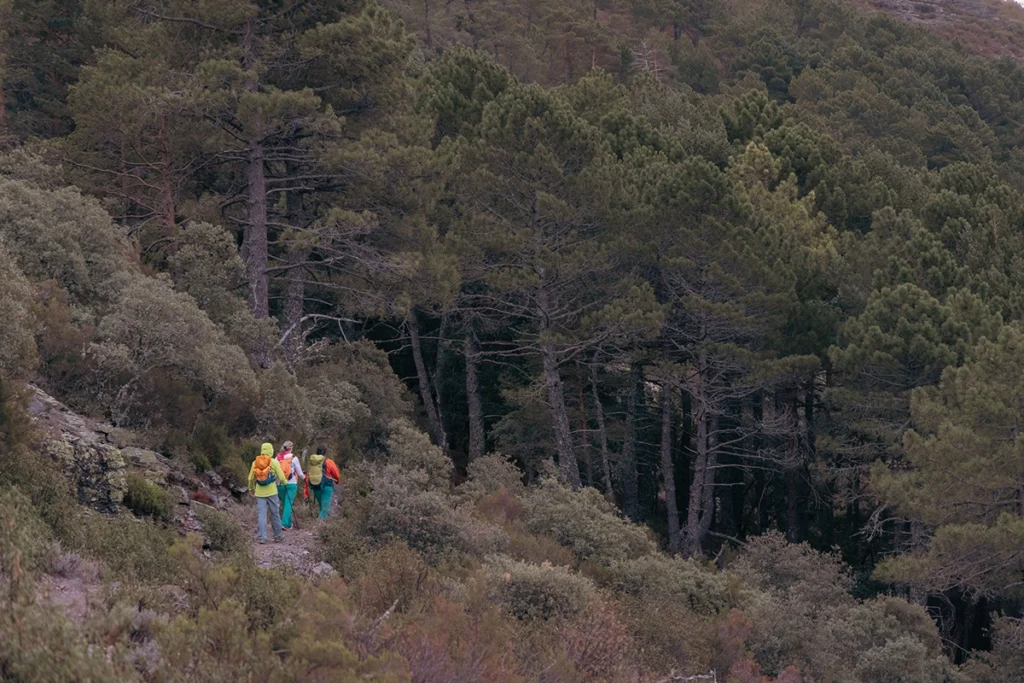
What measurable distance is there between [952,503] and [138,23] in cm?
1874

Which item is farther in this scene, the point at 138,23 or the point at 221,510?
the point at 138,23

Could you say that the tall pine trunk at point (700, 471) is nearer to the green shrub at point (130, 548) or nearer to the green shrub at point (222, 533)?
the green shrub at point (222, 533)

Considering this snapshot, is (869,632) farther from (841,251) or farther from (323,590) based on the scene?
(323,590)

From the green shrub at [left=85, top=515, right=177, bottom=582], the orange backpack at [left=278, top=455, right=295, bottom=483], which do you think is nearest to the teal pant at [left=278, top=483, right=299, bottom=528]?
the orange backpack at [left=278, top=455, right=295, bottom=483]

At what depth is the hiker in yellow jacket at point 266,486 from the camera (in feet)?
48.5

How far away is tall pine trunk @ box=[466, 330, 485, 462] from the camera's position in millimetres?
30578

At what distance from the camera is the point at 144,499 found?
1417cm

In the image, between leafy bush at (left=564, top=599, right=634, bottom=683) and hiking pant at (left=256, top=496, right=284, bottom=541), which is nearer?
leafy bush at (left=564, top=599, right=634, bottom=683)

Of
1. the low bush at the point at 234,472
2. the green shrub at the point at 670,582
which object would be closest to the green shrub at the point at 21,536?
the low bush at the point at 234,472

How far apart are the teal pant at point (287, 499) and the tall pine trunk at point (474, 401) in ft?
47.4

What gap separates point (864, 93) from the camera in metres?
53.4

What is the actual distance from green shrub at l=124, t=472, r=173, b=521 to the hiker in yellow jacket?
1.12 metres

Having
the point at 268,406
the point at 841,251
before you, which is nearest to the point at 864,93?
the point at 841,251

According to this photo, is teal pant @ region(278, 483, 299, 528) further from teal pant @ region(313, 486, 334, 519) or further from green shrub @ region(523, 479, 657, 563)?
green shrub @ region(523, 479, 657, 563)
